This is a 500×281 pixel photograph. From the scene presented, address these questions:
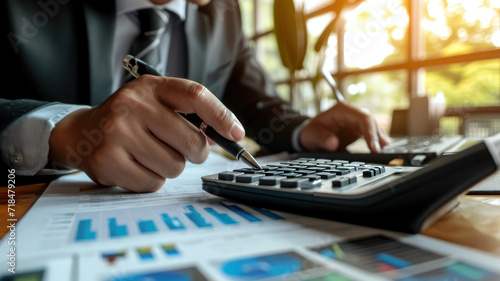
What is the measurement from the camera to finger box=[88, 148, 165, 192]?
37cm

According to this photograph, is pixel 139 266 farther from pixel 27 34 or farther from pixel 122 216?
pixel 27 34

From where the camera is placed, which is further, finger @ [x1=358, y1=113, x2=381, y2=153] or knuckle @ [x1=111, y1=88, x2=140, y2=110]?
finger @ [x1=358, y1=113, x2=381, y2=153]

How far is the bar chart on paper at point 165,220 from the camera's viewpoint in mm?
240

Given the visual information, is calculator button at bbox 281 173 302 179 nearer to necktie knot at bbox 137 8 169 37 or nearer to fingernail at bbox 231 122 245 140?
fingernail at bbox 231 122 245 140

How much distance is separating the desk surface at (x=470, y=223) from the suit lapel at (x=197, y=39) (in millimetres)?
655

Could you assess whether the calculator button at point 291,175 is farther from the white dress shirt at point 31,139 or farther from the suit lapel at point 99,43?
the suit lapel at point 99,43

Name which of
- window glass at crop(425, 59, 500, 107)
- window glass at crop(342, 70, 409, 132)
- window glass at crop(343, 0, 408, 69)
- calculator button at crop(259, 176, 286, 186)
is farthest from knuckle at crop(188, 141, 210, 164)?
window glass at crop(342, 70, 409, 132)

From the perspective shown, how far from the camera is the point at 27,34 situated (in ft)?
2.39

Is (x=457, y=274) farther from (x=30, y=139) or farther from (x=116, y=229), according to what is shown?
(x=30, y=139)

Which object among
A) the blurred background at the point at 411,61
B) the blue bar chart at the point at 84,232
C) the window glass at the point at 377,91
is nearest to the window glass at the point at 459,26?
the blurred background at the point at 411,61

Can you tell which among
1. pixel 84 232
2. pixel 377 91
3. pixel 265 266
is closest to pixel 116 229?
pixel 84 232

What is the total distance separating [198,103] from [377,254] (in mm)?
248

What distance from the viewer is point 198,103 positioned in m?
0.38

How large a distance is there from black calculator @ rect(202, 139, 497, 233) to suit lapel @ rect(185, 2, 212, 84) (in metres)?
0.70
